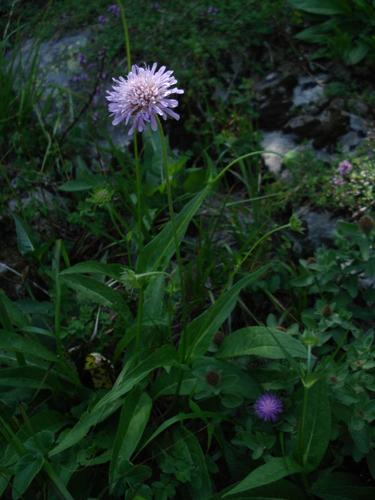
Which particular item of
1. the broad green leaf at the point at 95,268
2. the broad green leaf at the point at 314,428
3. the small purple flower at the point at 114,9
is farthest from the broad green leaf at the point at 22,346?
the small purple flower at the point at 114,9

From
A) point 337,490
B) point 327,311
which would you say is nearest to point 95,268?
point 327,311

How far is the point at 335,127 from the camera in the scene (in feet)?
8.59

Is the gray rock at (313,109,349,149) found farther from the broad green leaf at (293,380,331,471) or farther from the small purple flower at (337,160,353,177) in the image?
the broad green leaf at (293,380,331,471)

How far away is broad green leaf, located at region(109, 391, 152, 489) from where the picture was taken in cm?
148

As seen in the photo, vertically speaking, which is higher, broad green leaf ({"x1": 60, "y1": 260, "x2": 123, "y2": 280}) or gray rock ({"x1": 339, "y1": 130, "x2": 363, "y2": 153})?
broad green leaf ({"x1": 60, "y1": 260, "x2": 123, "y2": 280})

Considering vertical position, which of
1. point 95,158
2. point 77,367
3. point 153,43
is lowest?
point 77,367

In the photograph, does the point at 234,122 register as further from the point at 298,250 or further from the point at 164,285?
the point at 164,285

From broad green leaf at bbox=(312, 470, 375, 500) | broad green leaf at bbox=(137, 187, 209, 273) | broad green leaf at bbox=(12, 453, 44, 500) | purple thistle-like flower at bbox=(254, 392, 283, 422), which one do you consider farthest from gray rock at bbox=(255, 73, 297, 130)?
broad green leaf at bbox=(12, 453, 44, 500)

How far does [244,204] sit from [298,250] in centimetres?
34

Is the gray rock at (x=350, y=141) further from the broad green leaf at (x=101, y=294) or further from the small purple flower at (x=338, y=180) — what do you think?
the broad green leaf at (x=101, y=294)

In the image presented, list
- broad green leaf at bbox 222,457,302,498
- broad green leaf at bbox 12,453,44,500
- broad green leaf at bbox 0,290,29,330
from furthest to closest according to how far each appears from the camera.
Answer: broad green leaf at bbox 0,290,29,330
broad green leaf at bbox 12,453,44,500
broad green leaf at bbox 222,457,302,498

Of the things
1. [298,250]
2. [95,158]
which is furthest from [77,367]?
[95,158]

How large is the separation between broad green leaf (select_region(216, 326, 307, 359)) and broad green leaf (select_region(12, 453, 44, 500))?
0.54 meters

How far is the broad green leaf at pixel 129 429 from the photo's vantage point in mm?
1482
